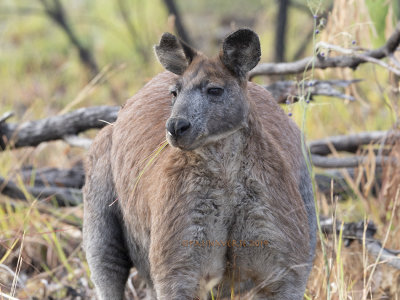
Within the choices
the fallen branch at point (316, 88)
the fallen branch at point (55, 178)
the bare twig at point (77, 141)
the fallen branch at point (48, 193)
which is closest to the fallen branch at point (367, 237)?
the fallen branch at point (316, 88)

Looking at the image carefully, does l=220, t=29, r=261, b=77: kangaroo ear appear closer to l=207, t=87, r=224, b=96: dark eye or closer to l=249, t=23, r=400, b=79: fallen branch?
l=207, t=87, r=224, b=96: dark eye

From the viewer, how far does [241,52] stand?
3326mm

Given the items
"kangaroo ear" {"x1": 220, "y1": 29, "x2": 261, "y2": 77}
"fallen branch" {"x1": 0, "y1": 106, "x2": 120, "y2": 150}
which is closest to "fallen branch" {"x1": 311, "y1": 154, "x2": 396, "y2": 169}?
"fallen branch" {"x1": 0, "y1": 106, "x2": 120, "y2": 150}

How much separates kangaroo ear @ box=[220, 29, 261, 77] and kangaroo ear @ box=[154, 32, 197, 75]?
20 centimetres

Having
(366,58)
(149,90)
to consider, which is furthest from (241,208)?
(366,58)

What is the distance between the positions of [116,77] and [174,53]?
7.15 m

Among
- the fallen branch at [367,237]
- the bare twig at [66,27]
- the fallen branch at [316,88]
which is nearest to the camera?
the fallen branch at [367,237]

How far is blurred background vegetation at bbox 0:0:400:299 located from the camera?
487 cm

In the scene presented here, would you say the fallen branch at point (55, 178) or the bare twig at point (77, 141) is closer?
the bare twig at point (77, 141)

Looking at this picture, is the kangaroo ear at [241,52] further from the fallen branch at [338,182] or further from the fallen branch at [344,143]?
the fallen branch at [344,143]

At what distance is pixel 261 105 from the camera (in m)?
3.94

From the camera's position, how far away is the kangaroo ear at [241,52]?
3.30 m

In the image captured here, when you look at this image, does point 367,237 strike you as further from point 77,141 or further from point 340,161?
point 77,141

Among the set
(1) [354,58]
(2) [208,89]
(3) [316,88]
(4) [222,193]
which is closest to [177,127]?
(2) [208,89]
